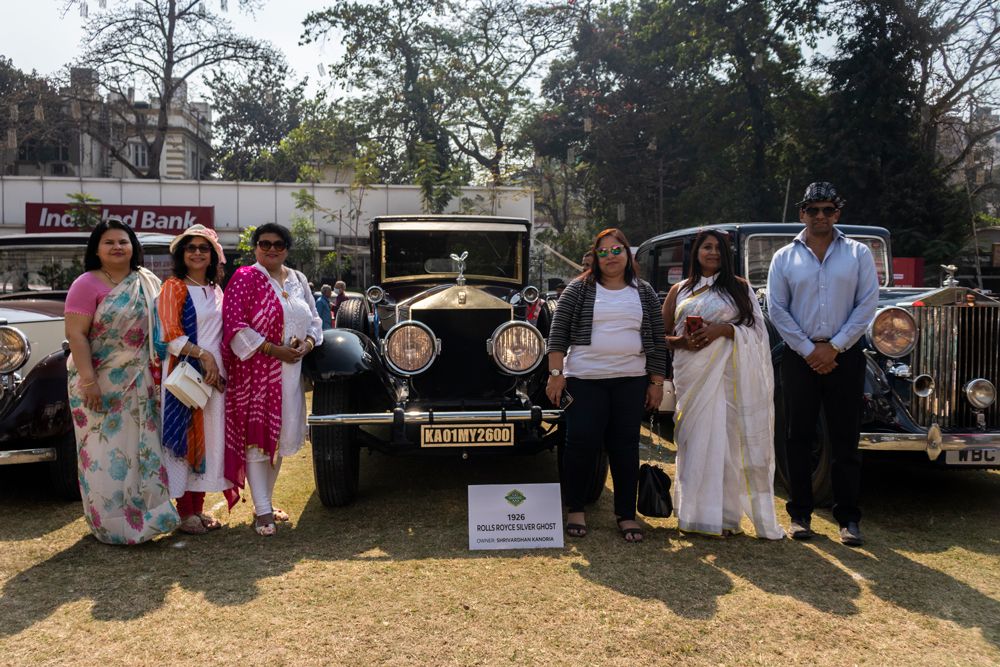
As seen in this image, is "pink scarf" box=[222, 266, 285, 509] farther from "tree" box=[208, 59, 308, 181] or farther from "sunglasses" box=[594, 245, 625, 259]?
"tree" box=[208, 59, 308, 181]

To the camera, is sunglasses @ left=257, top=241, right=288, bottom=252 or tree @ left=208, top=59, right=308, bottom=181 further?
tree @ left=208, top=59, right=308, bottom=181

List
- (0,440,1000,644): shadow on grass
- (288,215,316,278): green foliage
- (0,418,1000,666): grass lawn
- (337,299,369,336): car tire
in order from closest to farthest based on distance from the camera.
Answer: (0,418,1000,666): grass lawn < (0,440,1000,644): shadow on grass < (337,299,369,336): car tire < (288,215,316,278): green foliage

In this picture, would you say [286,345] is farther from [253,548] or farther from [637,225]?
[637,225]

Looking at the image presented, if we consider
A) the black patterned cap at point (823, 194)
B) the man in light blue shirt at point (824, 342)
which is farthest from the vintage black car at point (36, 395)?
the black patterned cap at point (823, 194)

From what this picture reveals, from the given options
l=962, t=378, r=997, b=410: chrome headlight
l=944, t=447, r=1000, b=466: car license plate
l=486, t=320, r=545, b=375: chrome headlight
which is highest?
l=486, t=320, r=545, b=375: chrome headlight

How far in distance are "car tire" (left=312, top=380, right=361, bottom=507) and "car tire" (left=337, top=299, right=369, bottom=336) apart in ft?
5.42

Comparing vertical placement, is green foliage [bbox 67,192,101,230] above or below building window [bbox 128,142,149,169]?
below

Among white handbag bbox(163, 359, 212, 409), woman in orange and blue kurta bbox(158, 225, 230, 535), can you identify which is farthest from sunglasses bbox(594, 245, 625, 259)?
white handbag bbox(163, 359, 212, 409)

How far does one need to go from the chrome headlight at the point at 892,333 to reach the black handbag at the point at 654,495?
5.05ft

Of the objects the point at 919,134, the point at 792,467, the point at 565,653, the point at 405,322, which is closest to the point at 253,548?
the point at 405,322

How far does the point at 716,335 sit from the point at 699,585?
128 cm

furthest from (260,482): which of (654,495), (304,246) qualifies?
(304,246)

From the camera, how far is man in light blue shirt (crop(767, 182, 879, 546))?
12.8ft

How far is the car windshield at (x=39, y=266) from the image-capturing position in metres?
5.89
